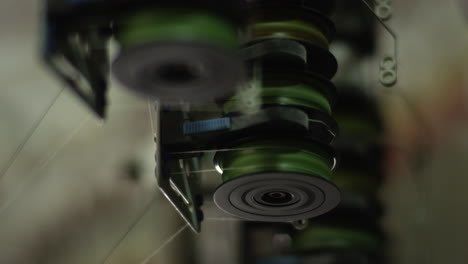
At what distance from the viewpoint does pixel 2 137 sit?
1977mm

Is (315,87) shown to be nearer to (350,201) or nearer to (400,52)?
(350,201)

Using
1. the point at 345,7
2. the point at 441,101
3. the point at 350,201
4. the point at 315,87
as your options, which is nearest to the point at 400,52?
the point at 441,101

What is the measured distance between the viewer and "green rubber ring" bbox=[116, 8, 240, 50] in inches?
32.5

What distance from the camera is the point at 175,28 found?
826mm

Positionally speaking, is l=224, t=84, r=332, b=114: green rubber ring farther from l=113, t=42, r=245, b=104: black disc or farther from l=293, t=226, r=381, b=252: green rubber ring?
l=293, t=226, r=381, b=252: green rubber ring

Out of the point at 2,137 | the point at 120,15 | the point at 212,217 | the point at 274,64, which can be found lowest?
the point at 2,137

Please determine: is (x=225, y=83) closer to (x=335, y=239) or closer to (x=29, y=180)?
(x=335, y=239)

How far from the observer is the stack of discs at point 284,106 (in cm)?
104

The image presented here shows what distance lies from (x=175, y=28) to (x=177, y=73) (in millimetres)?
72

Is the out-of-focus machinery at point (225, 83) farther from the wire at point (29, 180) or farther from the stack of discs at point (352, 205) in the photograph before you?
the wire at point (29, 180)

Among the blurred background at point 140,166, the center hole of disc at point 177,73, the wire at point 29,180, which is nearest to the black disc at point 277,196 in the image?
the center hole of disc at point 177,73

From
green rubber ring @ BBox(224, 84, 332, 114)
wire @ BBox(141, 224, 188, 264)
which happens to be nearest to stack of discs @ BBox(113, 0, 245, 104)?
green rubber ring @ BBox(224, 84, 332, 114)

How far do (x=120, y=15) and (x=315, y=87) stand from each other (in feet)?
1.14

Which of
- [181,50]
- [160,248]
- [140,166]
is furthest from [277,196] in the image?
[140,166]
